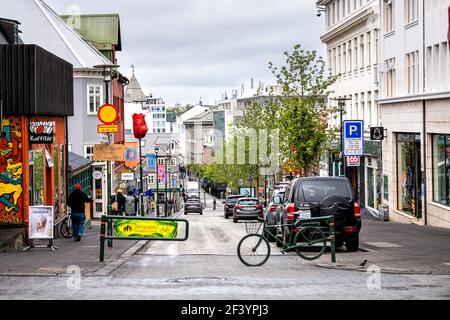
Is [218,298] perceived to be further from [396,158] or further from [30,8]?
[30,8]

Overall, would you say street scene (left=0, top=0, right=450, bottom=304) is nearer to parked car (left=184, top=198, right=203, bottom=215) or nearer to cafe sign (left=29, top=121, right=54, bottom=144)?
cafe sign (left=29, top=121, right=54, bottom=144)

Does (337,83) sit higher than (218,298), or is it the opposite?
(337,83)

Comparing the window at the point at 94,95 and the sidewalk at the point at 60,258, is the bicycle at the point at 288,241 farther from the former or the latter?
the window at the point at 94,95

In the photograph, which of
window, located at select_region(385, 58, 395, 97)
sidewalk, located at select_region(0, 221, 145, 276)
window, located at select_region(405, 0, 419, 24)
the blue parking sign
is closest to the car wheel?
sidewalk, located at select_region(0, 221, 145, 276)

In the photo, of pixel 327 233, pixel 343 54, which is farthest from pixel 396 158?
pixel 327 233

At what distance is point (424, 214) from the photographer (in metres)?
40.4

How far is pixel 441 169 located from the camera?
37.6 metres

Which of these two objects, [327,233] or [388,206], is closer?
[327,233]

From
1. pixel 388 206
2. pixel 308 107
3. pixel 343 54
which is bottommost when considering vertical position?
pixel 388 206

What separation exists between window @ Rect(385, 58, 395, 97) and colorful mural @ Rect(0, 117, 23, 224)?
24983 millimetres

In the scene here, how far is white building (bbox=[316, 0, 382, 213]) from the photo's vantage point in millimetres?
55875

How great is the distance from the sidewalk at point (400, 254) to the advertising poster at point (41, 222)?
23.2 ft
